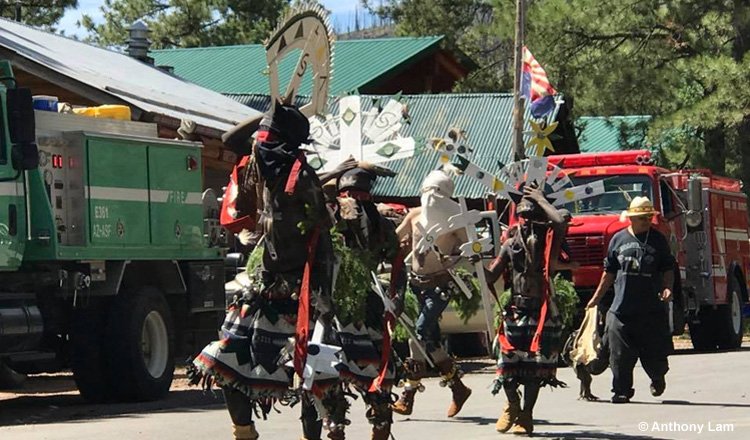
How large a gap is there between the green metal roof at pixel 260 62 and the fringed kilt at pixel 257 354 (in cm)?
2659

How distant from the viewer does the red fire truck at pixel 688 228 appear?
2098 centimetres

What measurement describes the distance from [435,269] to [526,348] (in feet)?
5.76

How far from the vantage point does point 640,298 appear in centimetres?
1455

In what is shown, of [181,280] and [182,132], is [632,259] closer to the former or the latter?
[181,280]

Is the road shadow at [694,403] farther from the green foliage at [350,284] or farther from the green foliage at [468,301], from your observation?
the green foliage at [350,284]

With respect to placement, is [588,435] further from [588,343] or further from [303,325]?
[303,325]

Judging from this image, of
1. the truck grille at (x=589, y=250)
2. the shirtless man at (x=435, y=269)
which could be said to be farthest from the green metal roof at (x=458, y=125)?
the shirtless man at (x=435, y=269)

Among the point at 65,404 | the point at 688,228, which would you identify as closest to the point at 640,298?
the point at 65,404

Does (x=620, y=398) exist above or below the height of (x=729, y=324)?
below

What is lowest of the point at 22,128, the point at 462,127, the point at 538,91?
the point at 22,128

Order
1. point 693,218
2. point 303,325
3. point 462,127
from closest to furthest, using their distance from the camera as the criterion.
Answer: point 303,325, point 693,218, point 462,127

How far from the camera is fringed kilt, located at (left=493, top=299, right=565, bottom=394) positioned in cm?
1179

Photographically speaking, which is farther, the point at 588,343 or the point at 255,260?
the point at 588,343

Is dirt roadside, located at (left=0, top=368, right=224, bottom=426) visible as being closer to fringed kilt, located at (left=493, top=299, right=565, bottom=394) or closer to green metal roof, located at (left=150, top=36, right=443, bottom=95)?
fringed kilt, located at (left=493, top=299, right=565, bottom=394)
